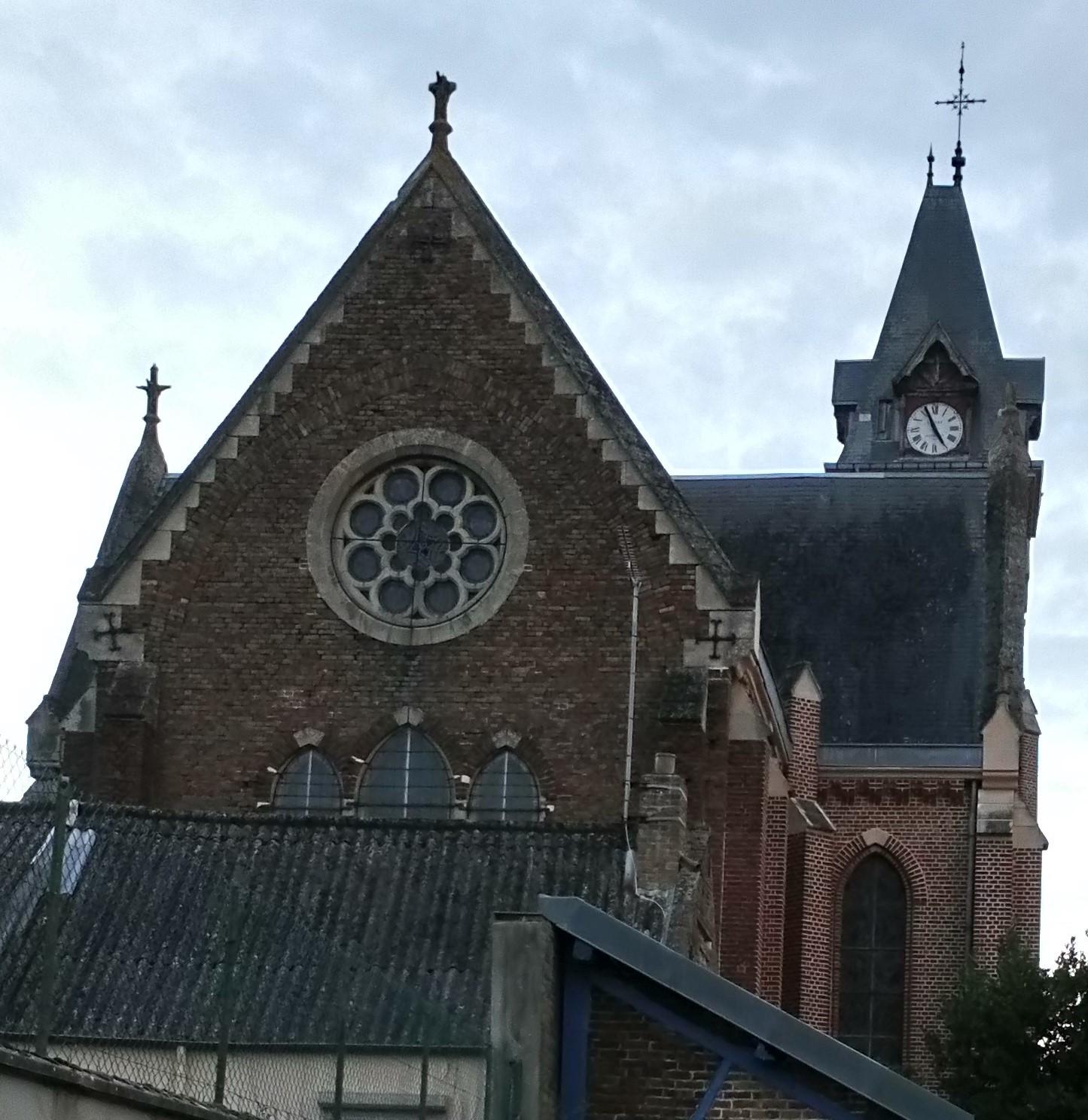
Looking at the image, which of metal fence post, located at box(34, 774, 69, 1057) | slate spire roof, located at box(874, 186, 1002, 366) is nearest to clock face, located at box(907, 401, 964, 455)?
slate spire roof, located at box(874, 186, 1002, 366)

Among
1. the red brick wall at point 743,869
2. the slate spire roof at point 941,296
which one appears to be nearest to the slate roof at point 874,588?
the red brick wall at point 743,869

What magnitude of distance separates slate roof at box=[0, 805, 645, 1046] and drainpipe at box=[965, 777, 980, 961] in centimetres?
1559

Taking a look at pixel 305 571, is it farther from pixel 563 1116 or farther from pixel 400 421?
pixel 563 1116

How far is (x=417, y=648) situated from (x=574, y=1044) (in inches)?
446

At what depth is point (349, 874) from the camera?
79.7 feet

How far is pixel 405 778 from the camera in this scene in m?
30.0

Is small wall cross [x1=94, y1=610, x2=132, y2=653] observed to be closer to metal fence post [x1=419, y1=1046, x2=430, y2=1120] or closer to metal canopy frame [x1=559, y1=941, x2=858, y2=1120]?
metal canopy frame [x1=559, y1=941, x2=858, y2=1120]

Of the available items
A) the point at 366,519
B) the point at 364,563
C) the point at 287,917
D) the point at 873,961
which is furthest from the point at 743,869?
the point at 287,917

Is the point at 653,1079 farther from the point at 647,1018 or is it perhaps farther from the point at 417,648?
the point at 417,648

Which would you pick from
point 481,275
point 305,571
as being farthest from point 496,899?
point 481,275

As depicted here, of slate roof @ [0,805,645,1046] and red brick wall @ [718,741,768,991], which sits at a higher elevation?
red brick wall @ [718,741,768,991]

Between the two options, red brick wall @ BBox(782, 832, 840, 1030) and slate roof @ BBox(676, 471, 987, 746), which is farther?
slate roof @ BBox(676, 471, 987, 746)

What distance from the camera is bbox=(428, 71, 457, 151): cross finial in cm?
3169

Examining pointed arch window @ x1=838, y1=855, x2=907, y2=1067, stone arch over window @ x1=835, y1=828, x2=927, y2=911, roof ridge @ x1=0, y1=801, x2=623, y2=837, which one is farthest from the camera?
stone arch over window @ x1=835, y1=828, x2=927, y2=911
